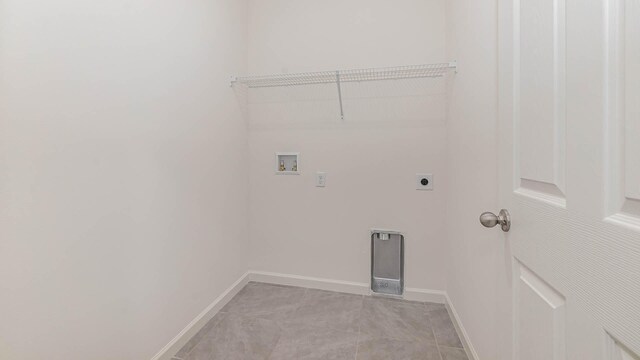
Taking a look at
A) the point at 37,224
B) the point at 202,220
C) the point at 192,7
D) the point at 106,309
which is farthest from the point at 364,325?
the point at 192,7

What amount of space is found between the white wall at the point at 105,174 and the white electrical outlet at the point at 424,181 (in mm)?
1538

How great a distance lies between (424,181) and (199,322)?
1.88 m

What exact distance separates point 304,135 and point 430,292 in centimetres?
162

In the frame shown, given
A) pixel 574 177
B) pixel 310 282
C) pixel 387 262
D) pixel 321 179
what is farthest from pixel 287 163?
pixel 574 177

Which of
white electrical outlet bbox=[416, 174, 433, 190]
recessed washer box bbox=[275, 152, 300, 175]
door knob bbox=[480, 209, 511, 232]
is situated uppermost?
recessed washer box bbox=[275, 152, 300, 175]

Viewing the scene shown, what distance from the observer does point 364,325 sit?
1737 mm

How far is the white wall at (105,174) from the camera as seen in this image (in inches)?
34.0

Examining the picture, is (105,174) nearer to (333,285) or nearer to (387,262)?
(333,285)

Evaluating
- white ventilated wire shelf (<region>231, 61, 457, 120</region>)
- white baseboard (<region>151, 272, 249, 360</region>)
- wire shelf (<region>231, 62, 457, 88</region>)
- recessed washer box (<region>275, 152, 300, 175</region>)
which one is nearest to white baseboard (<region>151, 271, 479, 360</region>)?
white baseboard (<region>151, 272, 249, 360</region>)

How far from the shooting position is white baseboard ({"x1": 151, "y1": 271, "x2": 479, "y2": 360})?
1.49 m

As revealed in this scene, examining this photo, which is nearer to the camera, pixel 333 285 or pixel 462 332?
pixel 462 332

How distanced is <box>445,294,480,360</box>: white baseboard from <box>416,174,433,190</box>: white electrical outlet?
0.83 meters

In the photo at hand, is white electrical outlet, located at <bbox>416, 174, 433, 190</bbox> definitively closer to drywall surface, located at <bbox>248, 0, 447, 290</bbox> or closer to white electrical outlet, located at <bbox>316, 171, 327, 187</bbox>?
drywall surface, located at <bbox>248, 0, 447, 290</bbox>

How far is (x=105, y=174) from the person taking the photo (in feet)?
3.70
